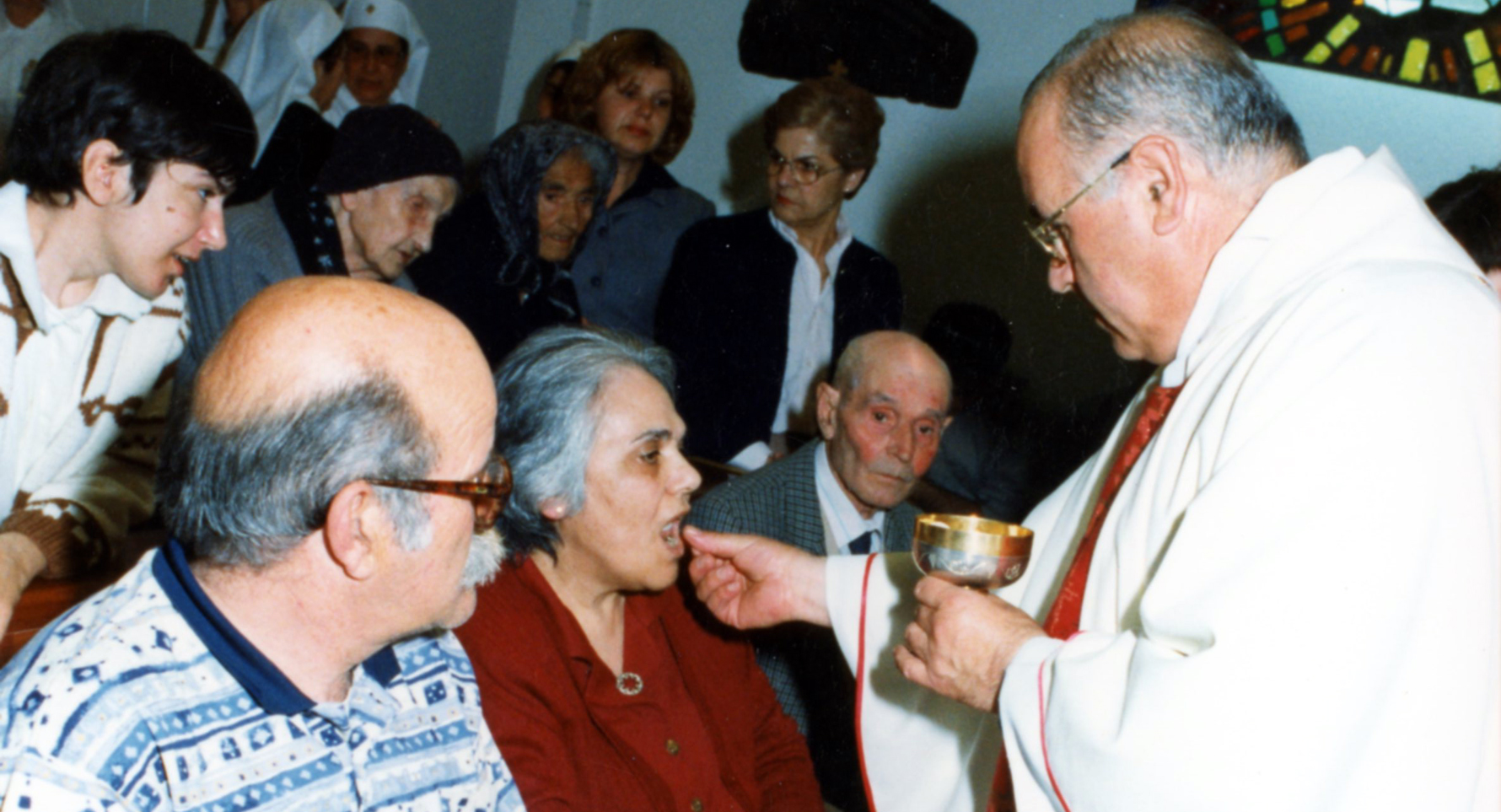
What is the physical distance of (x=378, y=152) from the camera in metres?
3.60

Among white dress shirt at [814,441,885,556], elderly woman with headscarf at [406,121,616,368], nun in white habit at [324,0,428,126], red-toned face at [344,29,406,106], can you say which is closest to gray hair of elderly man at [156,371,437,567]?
white dress shirt at [814,441,885,556]

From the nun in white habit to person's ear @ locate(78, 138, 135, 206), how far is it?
2.66 meters

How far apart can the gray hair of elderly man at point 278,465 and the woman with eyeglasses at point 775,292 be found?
2.68 meters

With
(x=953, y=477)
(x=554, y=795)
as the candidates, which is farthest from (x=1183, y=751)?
(x=953, y=477)

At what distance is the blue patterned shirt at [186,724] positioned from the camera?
136 centimetres

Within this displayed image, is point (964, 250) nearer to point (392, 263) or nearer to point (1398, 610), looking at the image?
point (392, 263)

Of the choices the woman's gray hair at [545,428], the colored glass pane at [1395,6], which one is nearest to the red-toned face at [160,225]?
the woman's gray hair at [545,428]

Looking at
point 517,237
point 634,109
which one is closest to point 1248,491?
point 517,237

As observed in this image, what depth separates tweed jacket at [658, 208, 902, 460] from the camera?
4.32m

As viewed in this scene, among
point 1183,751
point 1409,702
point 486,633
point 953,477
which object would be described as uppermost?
point 1409,702

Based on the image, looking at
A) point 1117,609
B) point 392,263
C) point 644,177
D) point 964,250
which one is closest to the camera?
point 1117,609

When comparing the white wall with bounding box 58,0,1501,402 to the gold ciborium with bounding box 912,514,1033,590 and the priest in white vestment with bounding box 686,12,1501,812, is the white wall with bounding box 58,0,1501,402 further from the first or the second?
the gold ciborium with bounding box 912,514,1033,590

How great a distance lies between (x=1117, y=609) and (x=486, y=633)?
1.14 meters

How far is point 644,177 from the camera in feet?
15.7
